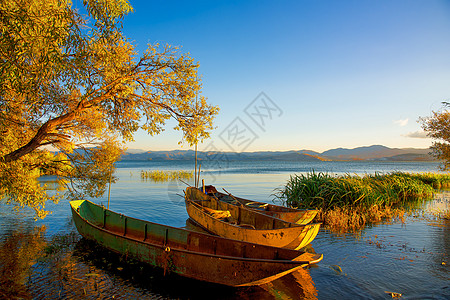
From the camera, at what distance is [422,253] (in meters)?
9.77

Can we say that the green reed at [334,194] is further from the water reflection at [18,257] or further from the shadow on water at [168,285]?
the water reflection at [18,257]

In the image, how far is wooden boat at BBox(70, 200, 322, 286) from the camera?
261 inches

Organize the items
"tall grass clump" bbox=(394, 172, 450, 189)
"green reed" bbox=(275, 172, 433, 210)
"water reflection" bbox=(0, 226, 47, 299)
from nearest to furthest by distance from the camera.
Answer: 1. "water reflection" bbox=(0, 226, 47, 299)
2. "green reed" bbox=(275, 172, 433, 210)
3. "tall grass clump" bbox=(394, 172, 450, 189)

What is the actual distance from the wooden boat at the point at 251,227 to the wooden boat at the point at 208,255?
1.67m

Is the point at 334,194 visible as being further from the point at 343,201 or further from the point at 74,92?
the point at 74,92

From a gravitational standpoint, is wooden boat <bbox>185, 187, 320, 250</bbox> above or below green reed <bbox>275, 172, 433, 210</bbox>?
below

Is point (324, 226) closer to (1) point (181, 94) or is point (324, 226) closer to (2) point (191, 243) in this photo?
(2) point (191, 243)

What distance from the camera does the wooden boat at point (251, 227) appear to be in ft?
29.7

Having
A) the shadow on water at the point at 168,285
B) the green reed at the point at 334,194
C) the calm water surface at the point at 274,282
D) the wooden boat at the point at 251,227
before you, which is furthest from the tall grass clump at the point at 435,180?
the shadow on water at the point at 168,285

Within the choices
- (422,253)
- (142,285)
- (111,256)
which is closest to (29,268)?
(111,256)

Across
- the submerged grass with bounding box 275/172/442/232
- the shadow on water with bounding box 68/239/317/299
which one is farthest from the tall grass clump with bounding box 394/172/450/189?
the shadow on water with bounding box 68/239/317/299

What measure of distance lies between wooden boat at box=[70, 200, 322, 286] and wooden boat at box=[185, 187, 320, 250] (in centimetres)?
167

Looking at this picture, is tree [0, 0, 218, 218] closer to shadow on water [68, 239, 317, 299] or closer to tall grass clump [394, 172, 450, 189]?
shadow on water [68, 239, 317, 299]

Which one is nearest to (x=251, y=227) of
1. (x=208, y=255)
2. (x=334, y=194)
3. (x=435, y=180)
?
(x=208, y=255)
